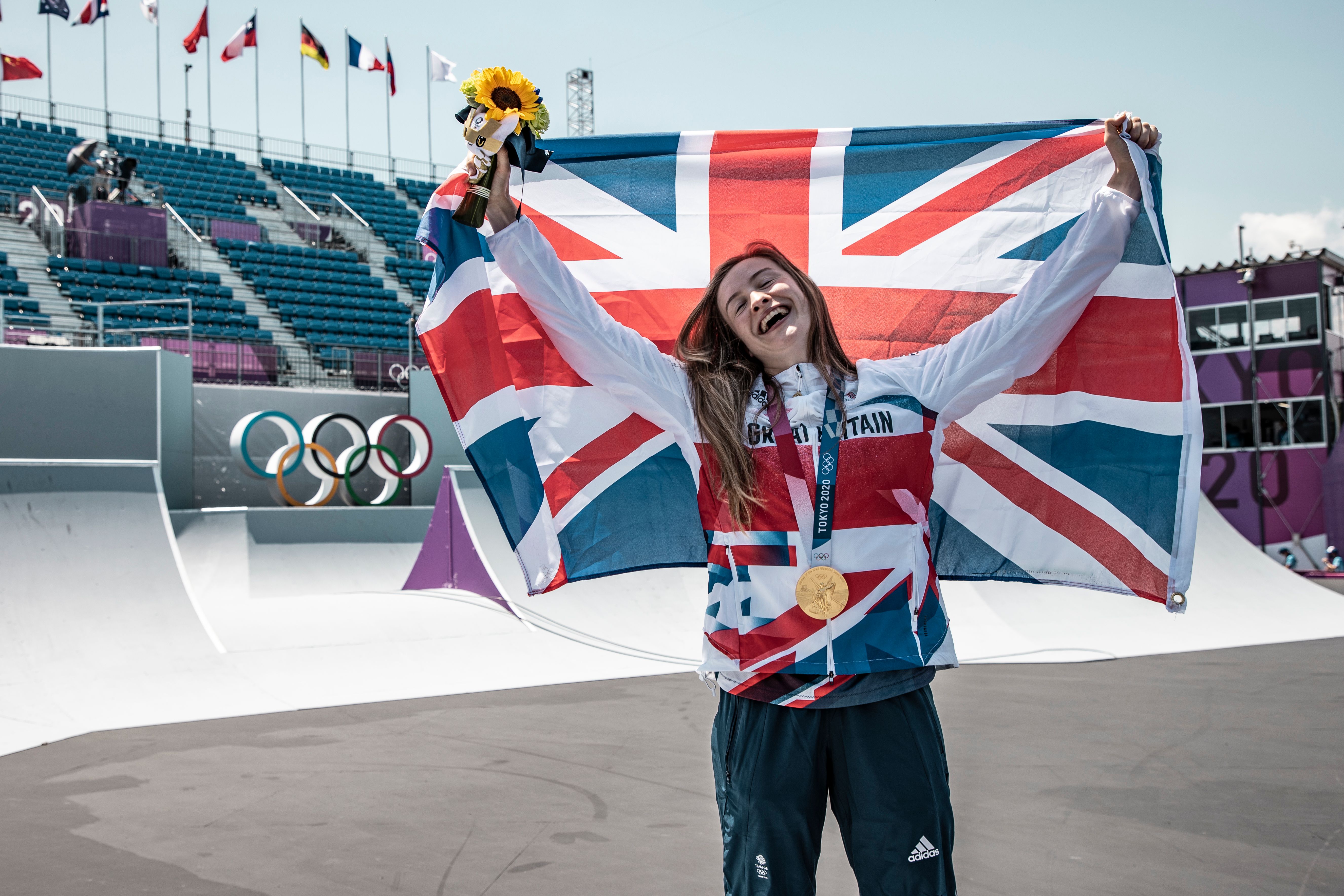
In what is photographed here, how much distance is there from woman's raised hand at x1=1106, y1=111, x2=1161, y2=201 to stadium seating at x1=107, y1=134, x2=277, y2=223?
88.4 ft

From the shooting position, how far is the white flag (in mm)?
32344

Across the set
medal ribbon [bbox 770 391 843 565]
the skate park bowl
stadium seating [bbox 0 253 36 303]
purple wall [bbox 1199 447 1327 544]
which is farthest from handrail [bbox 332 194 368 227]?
medal ribbon [bbox 770 391 843 565]

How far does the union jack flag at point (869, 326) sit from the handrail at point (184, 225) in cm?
2291

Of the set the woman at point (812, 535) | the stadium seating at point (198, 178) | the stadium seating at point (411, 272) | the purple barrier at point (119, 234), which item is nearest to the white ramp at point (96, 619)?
the woman at point (812, 535)

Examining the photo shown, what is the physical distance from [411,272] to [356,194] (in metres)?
7.53

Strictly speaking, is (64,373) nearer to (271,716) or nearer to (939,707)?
(271,716)

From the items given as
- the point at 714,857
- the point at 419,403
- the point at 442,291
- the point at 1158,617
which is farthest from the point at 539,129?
the point at 419,403

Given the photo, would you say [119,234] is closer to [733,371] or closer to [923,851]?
[733,371]

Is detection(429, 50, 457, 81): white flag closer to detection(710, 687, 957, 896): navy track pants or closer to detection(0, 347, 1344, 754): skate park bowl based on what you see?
detection(0, 347, 1344, 754): skate park bowl

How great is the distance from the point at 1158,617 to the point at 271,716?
8.87 metres

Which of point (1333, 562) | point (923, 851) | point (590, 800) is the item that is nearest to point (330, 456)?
point (590, 800)

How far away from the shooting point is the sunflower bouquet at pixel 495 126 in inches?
80.8

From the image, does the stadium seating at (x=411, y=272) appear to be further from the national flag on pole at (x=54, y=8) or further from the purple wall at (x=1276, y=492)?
the purple wall at (x=1276, y=492)

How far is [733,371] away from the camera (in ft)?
6.93
